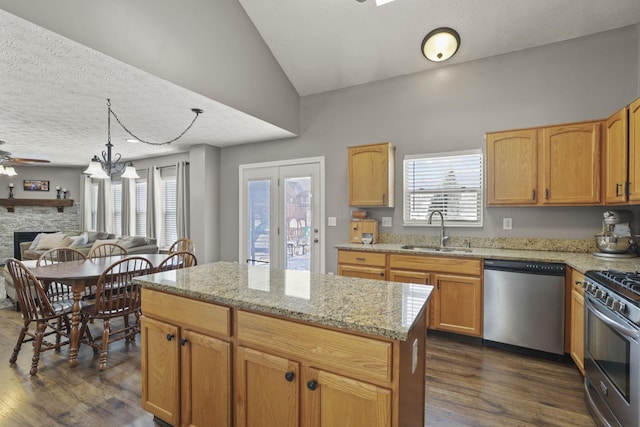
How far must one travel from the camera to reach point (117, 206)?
7.48 m

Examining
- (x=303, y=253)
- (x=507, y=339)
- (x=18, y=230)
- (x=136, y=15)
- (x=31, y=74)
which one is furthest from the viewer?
(x=18, y=230)

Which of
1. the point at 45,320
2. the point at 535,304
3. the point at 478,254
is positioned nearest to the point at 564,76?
the point at 478,254

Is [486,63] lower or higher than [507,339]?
higher

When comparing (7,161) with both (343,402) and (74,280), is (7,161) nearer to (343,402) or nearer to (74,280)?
(74,280)

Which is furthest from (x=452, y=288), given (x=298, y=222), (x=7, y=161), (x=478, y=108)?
(x=7, y=161)

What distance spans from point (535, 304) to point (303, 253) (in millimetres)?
2879

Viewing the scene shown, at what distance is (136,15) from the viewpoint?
7.99ft

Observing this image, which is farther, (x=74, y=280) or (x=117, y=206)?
(x=117, y=206)

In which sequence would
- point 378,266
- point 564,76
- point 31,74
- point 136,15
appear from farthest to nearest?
point 378,266
point 564,76
point 31,74
point 136,15

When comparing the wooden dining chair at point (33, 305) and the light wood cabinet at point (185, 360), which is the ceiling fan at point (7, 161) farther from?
the light wood cabinet at point (185, 360)

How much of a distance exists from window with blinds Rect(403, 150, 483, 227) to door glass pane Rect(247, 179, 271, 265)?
2.23 metres

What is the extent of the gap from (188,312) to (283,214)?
127 inches

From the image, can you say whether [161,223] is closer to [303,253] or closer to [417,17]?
[303,253]

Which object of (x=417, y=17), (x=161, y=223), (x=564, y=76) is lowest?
(x=161, y=223)
